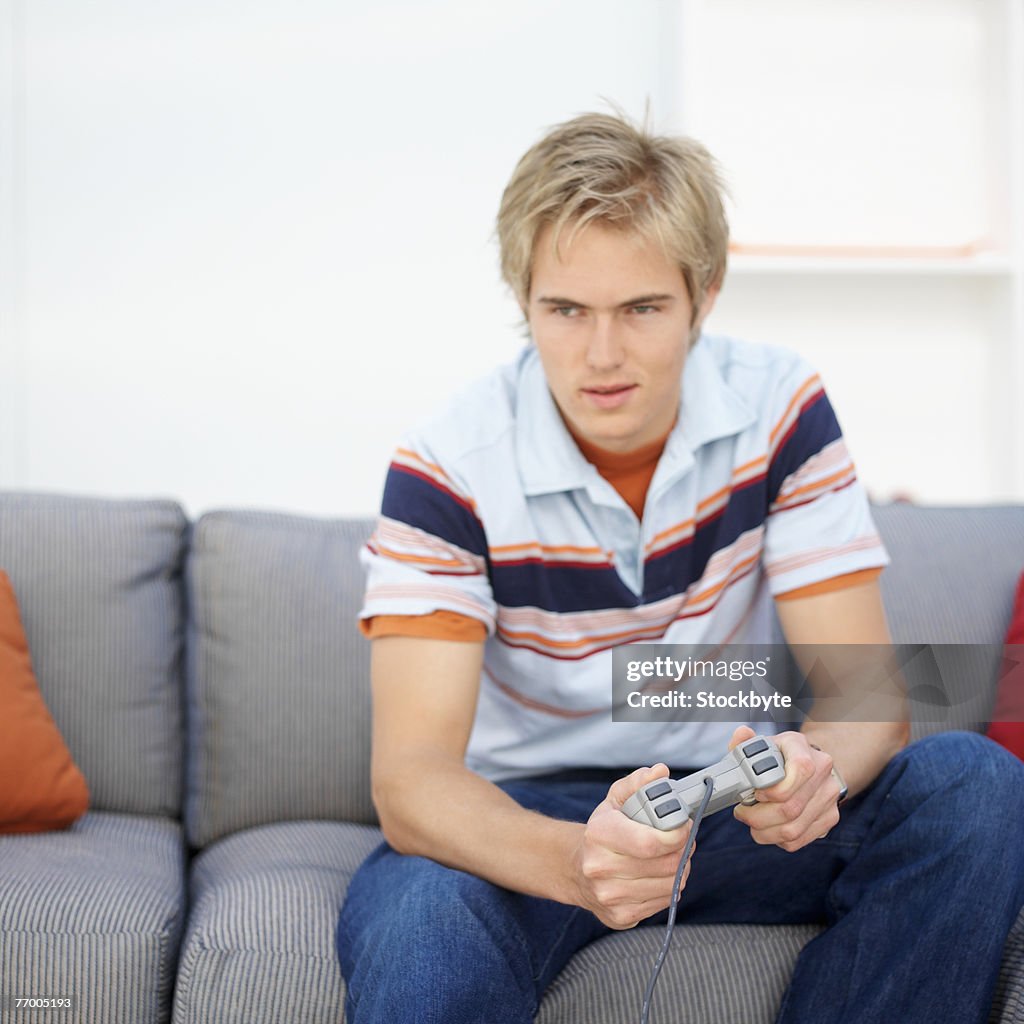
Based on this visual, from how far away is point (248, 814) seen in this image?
1670 millimetres

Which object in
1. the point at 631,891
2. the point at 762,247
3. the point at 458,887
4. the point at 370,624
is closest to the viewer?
the point at 631,891

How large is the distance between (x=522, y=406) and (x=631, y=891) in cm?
64

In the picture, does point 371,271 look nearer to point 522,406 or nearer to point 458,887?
point 522,406

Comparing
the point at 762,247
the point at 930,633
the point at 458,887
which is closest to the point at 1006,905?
the point at 458,887

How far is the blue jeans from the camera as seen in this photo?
39.8 inches

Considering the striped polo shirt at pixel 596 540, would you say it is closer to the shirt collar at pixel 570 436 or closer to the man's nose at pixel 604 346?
the shirt collar at pixel 570 436

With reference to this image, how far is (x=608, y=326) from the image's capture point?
1.31 metres

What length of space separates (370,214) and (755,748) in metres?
1.93

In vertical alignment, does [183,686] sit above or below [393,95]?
below

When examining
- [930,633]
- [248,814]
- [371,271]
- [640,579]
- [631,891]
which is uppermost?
[371,271]

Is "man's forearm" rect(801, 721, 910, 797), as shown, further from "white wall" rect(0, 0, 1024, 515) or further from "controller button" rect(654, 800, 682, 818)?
"white wall" rect(0, 0, 1024, 515)

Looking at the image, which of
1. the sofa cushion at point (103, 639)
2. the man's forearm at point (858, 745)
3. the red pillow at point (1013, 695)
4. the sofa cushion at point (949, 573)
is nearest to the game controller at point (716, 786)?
the man's forearm at point (858, 745)

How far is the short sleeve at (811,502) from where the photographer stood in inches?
53.8

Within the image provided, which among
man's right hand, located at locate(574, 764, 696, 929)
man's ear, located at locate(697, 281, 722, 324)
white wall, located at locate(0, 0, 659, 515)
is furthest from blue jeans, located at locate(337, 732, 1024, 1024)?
white wall, located at locate(0, 0, 659, 515)
